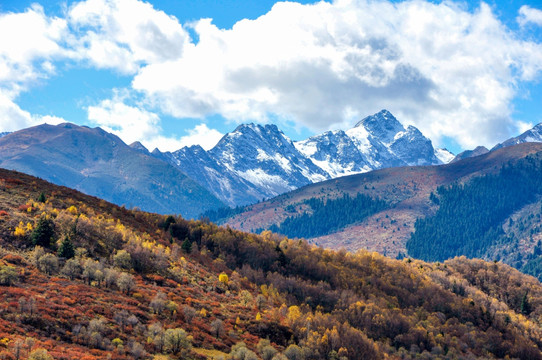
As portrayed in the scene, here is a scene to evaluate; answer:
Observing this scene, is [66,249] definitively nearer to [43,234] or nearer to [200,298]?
[43,234]

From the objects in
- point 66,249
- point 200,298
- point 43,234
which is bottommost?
point 200,298

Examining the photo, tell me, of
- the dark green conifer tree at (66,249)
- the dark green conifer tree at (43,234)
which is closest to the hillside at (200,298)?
the dark green conifer tree at (66,249)

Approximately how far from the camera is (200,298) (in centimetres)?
9844

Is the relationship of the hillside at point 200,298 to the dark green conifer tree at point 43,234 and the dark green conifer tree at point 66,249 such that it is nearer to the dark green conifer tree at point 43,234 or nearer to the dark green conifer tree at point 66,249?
the dark green conifer tree at point 66,249


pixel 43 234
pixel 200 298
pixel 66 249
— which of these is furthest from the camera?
pixel 200 298

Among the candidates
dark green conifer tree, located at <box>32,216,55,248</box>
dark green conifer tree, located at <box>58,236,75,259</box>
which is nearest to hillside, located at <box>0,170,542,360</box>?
dark green conifer tree, located at <box>58,236,75,259</box>

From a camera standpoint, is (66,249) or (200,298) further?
(200,298)

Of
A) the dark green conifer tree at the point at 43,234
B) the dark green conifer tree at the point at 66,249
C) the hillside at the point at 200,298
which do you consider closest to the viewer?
the hillside at the point at 200,298

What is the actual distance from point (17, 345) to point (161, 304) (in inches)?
1182

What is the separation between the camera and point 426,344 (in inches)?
5113

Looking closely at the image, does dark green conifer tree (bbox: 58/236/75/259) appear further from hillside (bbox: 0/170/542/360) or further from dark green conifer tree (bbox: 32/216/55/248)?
dark green conifer tree (bbox: 32/216/55/248)

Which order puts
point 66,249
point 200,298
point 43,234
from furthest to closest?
point 200,298
point 43,234
point 66,249

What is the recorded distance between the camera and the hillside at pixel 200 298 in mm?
70250

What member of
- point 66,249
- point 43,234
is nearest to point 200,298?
point 66,249
